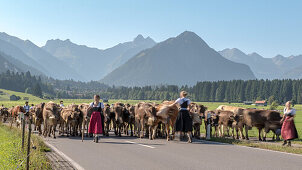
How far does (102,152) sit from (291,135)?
8.06m

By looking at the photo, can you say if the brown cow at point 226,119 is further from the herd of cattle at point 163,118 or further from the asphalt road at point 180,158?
the asphalt road at point 180,158

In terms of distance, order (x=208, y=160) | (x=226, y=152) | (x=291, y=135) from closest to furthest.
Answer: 1. (x=208, y=160)
2. (x=226, y=152)
3. (x=291, y=135)

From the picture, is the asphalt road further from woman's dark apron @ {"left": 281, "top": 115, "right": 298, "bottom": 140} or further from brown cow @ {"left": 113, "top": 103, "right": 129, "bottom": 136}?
brown cow @ {"left": 113, "top": 103, "right": 129, "bottom": 136}

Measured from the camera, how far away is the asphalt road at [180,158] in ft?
33.4

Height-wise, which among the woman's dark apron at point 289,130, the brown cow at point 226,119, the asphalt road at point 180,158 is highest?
the brown cow at point 226,119

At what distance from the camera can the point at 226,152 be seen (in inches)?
507

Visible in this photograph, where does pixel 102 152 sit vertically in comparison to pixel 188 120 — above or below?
below

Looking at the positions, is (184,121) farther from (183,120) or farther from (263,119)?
(263,119)

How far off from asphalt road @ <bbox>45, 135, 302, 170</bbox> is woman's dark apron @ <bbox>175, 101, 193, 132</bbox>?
1.83 m

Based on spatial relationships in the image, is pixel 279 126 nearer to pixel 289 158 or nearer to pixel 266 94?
pixel 289 158

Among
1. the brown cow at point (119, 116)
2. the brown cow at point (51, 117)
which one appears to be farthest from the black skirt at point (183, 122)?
the brown cow at point (51, 117)

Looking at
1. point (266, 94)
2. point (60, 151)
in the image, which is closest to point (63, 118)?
point (60, 151)

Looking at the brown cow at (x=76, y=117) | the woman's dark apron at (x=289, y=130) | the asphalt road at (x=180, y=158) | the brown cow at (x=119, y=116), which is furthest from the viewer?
the brown cow at (x=119, y=116)

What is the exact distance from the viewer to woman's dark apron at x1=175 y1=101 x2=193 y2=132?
1612 cm
